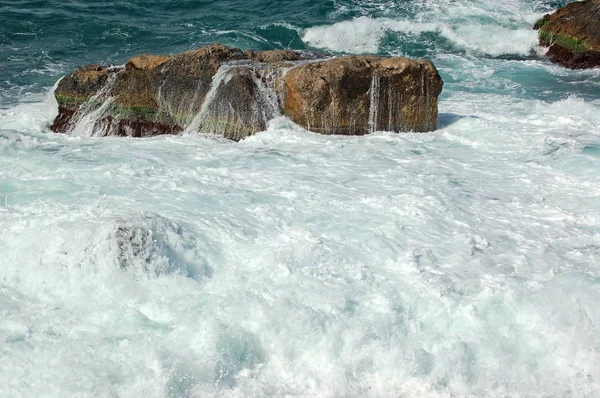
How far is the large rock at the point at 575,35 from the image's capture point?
14.3 metres

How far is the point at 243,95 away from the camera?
368 inches

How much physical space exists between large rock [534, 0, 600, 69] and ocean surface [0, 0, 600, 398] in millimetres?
3982

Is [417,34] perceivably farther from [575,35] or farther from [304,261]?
[304,261]

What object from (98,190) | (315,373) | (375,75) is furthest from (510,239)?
(98,190)

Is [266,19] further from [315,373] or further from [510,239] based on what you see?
[315,373]

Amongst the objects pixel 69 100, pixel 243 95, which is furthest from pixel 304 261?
pixel 69 100

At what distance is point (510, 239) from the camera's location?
6805mm

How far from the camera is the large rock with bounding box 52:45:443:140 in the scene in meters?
9.33

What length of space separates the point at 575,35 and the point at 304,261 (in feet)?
35.6

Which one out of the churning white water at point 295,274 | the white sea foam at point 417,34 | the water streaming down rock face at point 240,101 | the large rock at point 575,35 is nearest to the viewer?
the churning white water at point 295,274

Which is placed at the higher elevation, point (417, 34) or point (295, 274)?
point (295, 274)

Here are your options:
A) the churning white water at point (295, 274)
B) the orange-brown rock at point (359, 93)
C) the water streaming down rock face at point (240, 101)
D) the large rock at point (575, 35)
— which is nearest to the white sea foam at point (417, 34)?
the large rock at point (575, 35)

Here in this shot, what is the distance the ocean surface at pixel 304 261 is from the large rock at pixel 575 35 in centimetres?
398

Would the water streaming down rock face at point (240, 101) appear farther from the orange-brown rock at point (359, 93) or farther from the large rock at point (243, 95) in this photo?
the orange-brown rock at point (359, 93)
